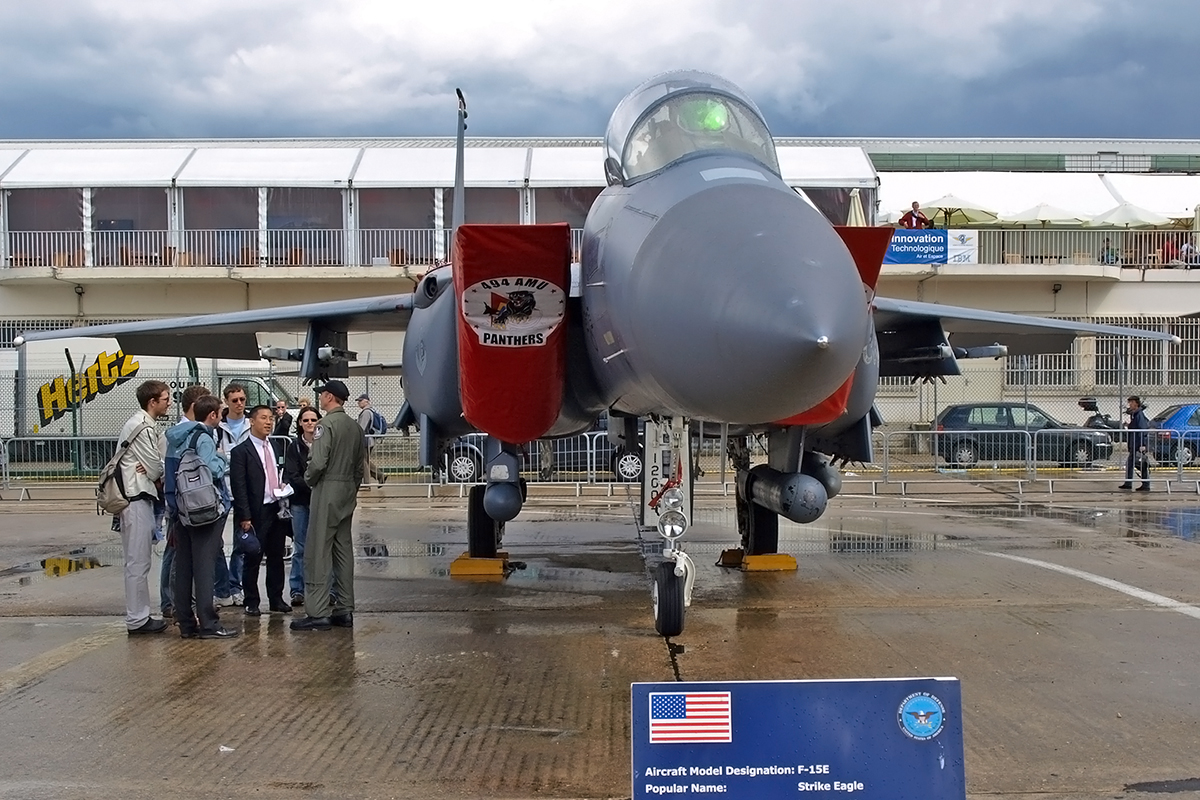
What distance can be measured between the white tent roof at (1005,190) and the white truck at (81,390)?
1746 cm

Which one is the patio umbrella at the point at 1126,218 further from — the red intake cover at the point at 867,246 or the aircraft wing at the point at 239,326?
the red intake cover at the point at 867,246

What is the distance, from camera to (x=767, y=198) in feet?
16.4

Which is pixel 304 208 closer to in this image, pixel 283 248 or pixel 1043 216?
pixel 283 248

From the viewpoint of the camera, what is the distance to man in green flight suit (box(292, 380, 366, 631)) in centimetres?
746

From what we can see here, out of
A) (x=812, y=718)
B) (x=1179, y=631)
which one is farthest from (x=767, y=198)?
(x=1179, y=631)

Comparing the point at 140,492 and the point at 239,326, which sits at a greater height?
the point at 239,326

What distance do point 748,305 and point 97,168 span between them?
2737cm

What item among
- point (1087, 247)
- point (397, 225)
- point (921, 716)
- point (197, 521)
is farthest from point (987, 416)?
point (921, 716)

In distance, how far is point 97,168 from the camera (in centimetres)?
2784

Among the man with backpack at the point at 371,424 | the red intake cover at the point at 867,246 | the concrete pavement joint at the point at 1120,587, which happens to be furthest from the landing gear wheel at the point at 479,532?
the man with backpack at the point at 371,424

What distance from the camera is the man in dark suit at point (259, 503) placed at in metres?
7.97

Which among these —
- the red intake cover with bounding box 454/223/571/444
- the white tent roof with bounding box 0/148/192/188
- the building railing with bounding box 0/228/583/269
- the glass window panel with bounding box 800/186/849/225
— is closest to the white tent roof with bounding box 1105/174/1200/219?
the glass window panel with bounding box 800/186/849/225

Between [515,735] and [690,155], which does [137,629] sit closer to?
[515,735]

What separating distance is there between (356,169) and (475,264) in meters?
22.6
